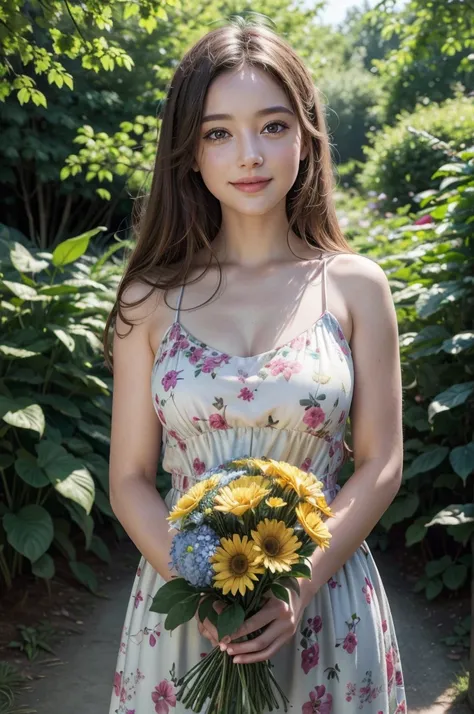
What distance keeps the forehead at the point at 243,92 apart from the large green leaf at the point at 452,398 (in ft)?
6.33

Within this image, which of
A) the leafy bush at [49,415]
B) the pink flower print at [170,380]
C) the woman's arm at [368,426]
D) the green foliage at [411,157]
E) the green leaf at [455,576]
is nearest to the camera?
the woman's arm at [368,426]

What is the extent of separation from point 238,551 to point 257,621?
140 millimetres

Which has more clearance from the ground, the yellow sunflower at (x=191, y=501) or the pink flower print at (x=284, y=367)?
the pink flower print at (x=284, y=367)

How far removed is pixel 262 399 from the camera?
1.69 m

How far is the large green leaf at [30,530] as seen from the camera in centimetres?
350

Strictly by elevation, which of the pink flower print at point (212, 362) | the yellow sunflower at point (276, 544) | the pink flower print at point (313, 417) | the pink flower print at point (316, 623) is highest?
the pink flower print at point (212, 362)

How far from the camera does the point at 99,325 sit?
4164 millimetres

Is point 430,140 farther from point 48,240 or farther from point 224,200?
point 48,240

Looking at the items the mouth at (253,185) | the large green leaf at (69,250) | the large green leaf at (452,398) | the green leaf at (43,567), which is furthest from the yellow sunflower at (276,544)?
the large green leaf at (69,250)

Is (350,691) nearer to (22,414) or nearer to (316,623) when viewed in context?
(316,623)

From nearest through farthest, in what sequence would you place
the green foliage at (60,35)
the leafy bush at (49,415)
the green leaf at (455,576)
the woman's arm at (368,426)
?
the woman's arm at (368,426)
the green foliage at (60,35)
the leafy bush at (49,415)
the green leaf at (455,576)

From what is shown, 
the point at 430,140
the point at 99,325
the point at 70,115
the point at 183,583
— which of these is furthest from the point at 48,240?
the point at 183,583

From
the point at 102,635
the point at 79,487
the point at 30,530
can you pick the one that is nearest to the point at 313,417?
the point at 79,487

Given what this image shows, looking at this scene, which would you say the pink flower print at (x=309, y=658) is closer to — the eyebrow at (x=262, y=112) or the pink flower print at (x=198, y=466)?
the pink flower print at (x=198, y=466)
